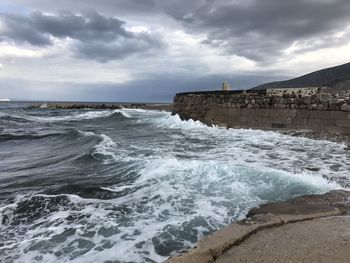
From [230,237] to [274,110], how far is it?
483 inches

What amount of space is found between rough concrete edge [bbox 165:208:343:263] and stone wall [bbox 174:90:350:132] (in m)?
9.27

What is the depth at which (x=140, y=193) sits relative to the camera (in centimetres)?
662

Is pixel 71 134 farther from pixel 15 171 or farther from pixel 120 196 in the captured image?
pixel 120 196

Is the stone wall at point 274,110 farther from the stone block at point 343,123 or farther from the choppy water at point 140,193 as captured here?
the choppy water at point 140,193

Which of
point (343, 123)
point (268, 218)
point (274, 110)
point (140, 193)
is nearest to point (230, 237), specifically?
point (268, 218)

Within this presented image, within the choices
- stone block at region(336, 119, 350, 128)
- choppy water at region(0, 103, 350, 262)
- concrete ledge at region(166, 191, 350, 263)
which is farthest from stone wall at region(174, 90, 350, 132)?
concrete ledge at region(166, 191, 350, 263)

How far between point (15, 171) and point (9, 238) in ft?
16.7

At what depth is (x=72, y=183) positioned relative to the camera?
7.70m

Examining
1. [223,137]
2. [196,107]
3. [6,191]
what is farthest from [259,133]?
[6,191]

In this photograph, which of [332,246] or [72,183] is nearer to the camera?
[332,246]

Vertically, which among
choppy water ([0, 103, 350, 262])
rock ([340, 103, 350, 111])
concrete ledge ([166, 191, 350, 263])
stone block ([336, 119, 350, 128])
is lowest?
choppy water ([0, 103, 350, 262])

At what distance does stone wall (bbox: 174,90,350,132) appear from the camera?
13.2 m

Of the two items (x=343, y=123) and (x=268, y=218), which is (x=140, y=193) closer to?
(x=268, y=218)

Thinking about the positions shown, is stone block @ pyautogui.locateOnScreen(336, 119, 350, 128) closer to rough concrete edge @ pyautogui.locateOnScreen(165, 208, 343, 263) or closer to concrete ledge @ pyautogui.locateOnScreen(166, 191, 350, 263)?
concrete ledge @ pyautogui.locateOnScreen(166, 191, 350, 263)
